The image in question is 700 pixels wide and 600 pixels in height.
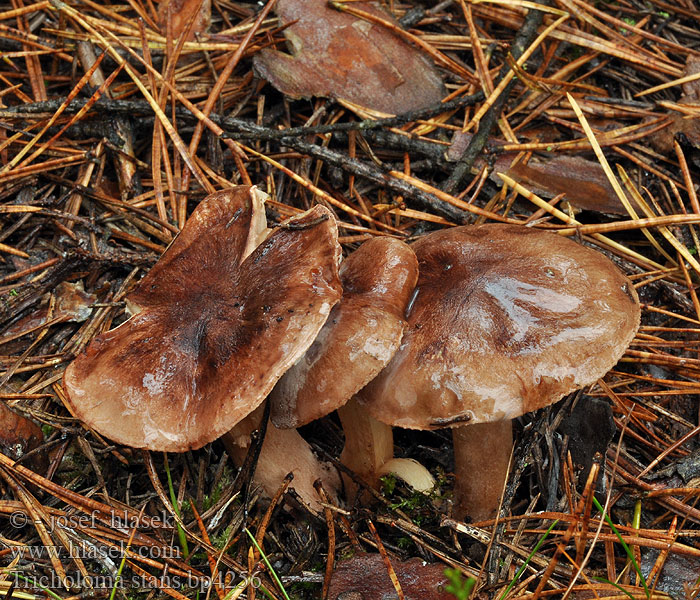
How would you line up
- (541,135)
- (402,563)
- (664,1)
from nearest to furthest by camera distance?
(402,563) → (541,135) → (664,1)

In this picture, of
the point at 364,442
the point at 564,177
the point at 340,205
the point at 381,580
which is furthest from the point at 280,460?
the point at 564,177

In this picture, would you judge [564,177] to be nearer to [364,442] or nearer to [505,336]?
[505,336]

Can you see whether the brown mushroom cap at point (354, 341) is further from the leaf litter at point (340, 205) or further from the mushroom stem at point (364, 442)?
the leaf litter at point (340, 205)

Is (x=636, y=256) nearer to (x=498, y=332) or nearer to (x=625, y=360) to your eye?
(x=625, y=360)

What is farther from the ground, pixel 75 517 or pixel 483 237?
pixel 483 237

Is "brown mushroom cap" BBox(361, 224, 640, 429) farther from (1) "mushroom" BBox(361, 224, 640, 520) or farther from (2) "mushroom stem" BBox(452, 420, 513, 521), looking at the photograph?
(2) "mushroom stem" BBox(452, 420, 513, 521)

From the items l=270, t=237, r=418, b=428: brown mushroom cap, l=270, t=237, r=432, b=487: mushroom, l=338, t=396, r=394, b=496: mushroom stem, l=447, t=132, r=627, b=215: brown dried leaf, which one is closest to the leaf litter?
l=447, t=132, r=627, b=215: brown dried leaf

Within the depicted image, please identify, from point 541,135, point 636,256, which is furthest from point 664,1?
point 636,256

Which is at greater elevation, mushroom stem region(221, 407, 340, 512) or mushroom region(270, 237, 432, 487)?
mushroom region(270, 237, 432, 487)

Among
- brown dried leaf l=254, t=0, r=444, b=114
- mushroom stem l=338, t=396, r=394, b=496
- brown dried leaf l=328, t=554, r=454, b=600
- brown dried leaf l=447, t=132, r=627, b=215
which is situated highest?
brown dried leaf l=254, t=0, r=444, b=114
